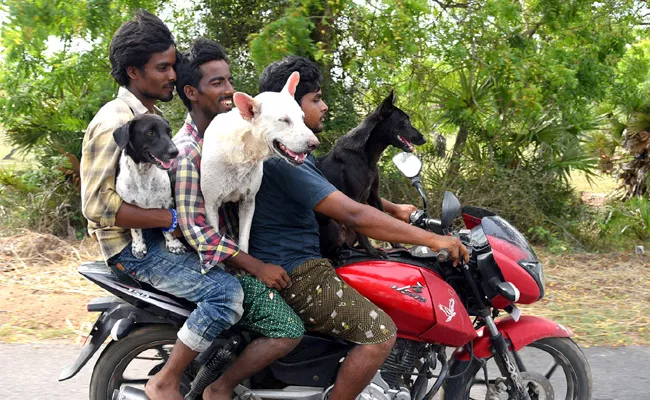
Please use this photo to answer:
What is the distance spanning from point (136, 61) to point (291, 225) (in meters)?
1.03

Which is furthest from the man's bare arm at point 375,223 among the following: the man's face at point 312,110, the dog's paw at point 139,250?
the dog's paw at point 139,250

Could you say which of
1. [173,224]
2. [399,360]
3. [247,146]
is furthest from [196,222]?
[399,360]

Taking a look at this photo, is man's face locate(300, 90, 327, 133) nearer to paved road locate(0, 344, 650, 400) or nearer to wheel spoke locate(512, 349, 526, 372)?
wheel spoke locate(512, 349, 526, 372)

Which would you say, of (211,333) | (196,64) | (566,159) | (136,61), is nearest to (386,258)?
(211,333)

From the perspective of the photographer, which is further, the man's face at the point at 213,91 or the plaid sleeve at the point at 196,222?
the man's face at the point at 213,91

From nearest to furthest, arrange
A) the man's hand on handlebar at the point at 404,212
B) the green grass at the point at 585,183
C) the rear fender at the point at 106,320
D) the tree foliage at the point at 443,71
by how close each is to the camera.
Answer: the rear fender at the point at 106,320, the man's hand on handlebar at the point at 404,212, the tree foliage at the point at 443,71, the green grass at the point at 585,183

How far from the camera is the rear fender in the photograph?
2955mm

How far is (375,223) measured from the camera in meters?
2.84

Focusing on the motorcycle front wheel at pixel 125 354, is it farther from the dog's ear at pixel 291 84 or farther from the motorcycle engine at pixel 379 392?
the dog's ear at pixel 291 84

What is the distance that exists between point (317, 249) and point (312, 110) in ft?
2.21

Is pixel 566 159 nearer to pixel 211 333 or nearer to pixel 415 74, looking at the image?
pixel 415 74

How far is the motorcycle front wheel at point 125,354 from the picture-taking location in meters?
2.98

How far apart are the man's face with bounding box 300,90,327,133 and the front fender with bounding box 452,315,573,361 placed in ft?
4.11

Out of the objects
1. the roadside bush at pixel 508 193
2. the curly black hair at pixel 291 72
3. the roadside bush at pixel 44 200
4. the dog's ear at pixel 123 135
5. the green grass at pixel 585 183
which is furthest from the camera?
the green grass at pixel 585 183
